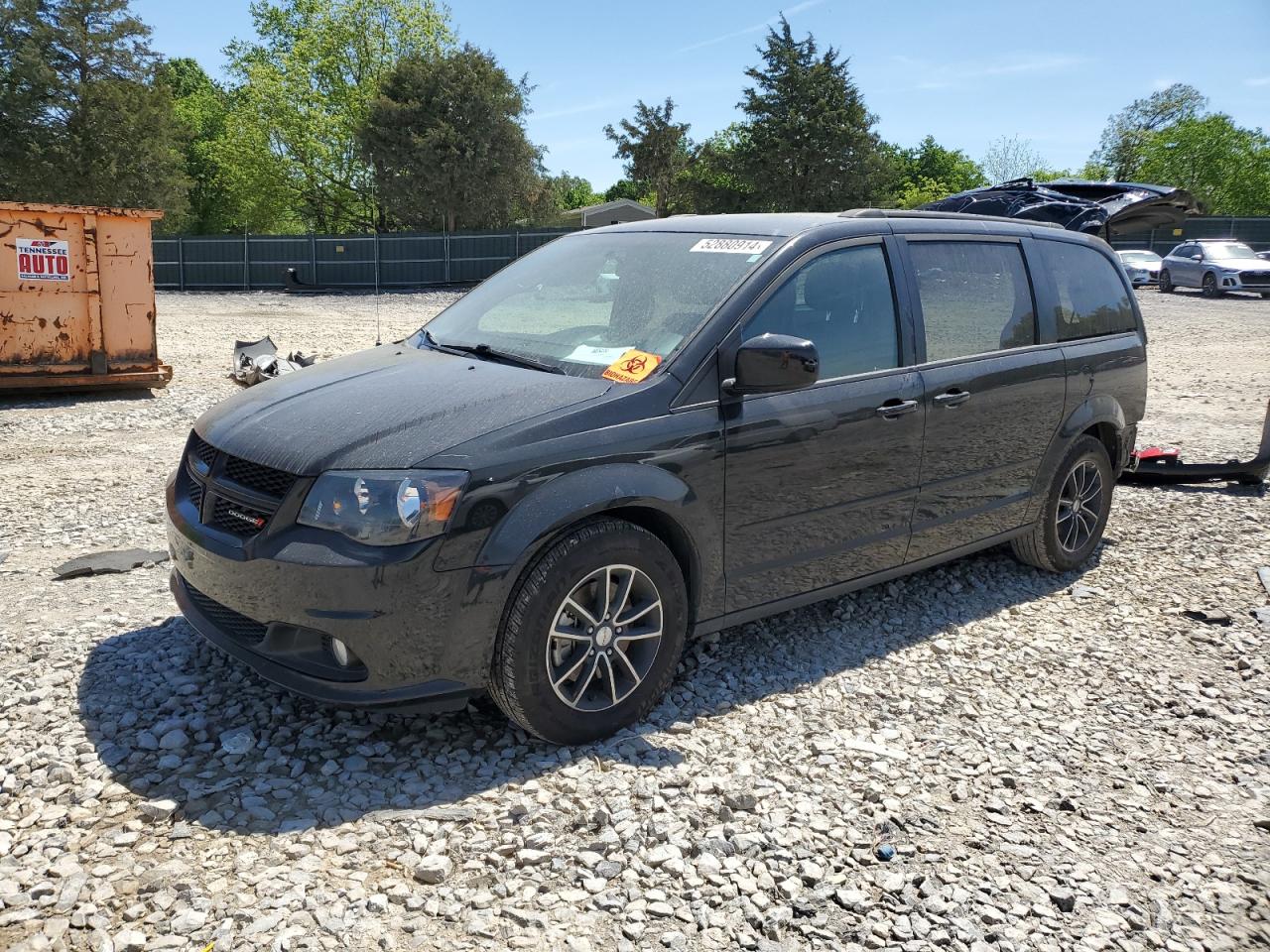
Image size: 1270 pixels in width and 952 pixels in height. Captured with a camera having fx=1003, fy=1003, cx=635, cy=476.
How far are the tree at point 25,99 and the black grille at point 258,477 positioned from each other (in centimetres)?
4566

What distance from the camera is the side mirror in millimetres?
3705

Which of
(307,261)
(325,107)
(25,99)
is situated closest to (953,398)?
(307,261)

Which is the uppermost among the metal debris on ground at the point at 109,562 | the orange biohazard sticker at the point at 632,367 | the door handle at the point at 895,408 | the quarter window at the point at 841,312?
the quarter window at the point at 841,312

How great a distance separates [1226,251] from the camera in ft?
95.5

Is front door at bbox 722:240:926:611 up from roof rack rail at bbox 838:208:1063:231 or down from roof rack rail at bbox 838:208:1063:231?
down

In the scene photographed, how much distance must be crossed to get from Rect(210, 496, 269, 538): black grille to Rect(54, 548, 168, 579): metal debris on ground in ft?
6.99

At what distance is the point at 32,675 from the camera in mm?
3949

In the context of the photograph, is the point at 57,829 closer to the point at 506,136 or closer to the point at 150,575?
the point at 150,575

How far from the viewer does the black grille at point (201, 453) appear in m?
3.72

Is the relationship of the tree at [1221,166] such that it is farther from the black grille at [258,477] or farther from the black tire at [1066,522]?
the black grille at [258,477]

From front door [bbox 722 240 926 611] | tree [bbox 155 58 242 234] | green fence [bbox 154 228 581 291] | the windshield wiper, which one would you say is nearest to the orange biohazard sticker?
the windshield wiper

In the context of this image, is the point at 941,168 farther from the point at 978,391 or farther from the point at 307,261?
the point at 978,391

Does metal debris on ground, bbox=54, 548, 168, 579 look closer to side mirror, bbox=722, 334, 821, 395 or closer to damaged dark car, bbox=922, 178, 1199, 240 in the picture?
side mirror, bbox=722, 334, 821, 395

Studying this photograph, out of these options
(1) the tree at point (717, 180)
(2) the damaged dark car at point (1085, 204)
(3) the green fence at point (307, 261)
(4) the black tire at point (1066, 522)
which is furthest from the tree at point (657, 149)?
(4) the black tire at point (1066, 522)
